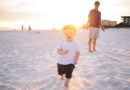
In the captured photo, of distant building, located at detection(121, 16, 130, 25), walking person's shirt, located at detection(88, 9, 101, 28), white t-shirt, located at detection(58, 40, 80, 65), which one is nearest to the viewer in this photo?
white t-shirt, located at detection(58, 40, 80, 65)

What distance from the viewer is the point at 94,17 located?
5859 mm

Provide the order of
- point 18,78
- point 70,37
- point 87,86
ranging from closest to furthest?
point 70,37, point 87,86, point 18,78

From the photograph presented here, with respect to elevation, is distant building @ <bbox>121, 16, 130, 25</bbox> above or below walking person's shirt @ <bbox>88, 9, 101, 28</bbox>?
above

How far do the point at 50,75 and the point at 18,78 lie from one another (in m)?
0.81

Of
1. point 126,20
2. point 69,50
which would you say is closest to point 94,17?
point 69,50

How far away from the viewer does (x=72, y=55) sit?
8.23ft

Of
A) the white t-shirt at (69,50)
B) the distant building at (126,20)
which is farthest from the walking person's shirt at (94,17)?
the distant building at (126,20)

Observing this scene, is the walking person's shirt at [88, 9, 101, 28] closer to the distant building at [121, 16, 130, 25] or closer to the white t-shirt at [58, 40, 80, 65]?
the white t-shirt at [58, 40, 80, 65]

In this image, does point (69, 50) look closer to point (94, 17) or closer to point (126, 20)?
point (94, 17)

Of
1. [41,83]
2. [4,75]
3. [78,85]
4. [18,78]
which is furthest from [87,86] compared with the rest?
[4,75]

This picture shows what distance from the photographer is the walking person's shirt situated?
5.82 m

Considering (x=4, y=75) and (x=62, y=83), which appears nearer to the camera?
(x=62, y=83)

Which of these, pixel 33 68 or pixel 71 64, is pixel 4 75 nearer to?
pixel 33 68

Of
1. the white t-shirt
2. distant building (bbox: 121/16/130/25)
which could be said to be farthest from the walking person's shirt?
distant building (bbox: 121/16/130/25)
